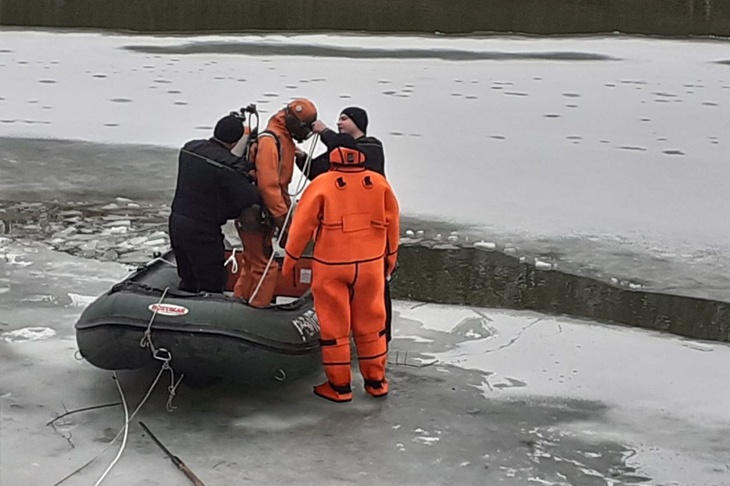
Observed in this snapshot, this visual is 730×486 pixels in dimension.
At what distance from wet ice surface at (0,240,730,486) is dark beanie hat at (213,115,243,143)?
1292mm

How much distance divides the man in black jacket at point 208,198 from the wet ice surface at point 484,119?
355cm

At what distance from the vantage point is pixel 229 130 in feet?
19.0

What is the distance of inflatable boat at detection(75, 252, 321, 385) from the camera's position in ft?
17.1

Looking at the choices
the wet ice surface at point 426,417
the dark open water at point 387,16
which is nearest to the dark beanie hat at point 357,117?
the wet ice surface at point 426,417

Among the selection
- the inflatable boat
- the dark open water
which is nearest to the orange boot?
the inflatable boat

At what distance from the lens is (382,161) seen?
236 inches

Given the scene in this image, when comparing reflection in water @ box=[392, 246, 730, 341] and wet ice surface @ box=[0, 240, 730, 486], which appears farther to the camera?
reflection in water @ box=[392, 246, 730, 341]

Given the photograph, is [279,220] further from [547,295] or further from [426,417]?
[547,295]

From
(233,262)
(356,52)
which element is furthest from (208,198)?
(356,52)

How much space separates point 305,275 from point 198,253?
68 centimetres

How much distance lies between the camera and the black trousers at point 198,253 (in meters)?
5.79

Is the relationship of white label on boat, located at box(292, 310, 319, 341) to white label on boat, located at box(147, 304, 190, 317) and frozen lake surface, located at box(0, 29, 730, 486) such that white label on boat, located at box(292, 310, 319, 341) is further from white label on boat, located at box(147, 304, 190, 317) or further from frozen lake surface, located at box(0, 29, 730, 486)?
white label on boat, located at box(147, 304, 190, 317)

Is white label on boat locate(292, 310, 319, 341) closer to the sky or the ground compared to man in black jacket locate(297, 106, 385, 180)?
closer to the ground

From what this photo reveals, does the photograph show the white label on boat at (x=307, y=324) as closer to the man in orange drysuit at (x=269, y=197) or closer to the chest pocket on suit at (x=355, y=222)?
the man in orange drysuit at (x=269, y=197)
